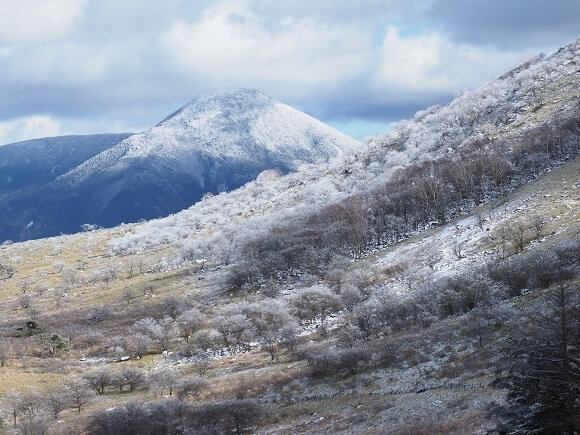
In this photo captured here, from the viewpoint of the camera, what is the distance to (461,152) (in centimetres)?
17250

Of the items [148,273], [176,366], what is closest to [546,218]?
[176,366]

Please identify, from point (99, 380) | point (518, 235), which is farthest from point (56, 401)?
point (518, 235)

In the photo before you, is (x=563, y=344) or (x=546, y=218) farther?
A: (x=546, y=218)

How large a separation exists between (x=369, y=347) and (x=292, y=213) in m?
136

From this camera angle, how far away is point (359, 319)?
7400 cm

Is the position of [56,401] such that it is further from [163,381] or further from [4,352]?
[4,352]

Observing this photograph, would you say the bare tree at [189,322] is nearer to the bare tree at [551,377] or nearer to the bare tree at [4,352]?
the bare tree at [4,352]

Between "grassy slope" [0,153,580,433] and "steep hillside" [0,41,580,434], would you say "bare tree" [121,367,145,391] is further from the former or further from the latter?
"grassy slope" [0,153,580,433]

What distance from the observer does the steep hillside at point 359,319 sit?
3991 centimetres

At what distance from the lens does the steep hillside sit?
3991 centimetres

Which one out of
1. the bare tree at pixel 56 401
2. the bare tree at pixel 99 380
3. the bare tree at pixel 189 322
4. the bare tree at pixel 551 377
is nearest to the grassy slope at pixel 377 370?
the bare tree at pixel 56 401

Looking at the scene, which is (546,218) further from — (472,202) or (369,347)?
(369,347)

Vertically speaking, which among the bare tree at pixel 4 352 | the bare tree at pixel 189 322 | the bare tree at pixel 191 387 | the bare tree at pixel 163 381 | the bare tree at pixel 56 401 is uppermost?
the bare tree at pixel 4 352

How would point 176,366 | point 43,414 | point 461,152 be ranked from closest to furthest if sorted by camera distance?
1. point 43,414
2. point 176,366
3. point 461,152
